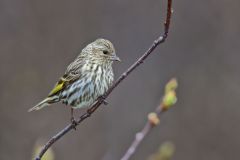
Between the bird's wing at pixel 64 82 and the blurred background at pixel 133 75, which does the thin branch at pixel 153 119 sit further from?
the blurred background at pixel 133 75

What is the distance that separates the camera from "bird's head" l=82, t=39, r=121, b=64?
20.1 ft

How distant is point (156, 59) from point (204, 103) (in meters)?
1.21

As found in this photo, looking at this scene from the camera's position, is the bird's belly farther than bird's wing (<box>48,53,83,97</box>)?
No

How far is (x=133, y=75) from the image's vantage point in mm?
12789

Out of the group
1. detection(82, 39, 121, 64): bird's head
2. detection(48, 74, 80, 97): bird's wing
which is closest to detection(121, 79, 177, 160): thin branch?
detection(82, 39, 121, 64): bird's head

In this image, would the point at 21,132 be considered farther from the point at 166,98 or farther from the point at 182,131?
the point at 166,98

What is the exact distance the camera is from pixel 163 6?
13039 mm

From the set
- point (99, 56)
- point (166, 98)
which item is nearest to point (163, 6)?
point (99, 56)

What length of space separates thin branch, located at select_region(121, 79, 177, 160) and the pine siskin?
238cm

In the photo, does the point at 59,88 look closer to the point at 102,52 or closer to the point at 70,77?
the point at 70,77


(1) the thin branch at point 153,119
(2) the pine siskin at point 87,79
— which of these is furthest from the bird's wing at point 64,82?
(1) the thin branch at point 153,119

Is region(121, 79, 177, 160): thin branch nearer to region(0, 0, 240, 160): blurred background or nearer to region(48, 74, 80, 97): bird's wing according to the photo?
region(48, 74, 80, 97): bird's wing

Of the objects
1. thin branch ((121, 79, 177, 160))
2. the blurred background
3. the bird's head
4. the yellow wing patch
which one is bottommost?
thin branch ((121, 79, 177, 160))

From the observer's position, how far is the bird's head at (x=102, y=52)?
612 centimetres
